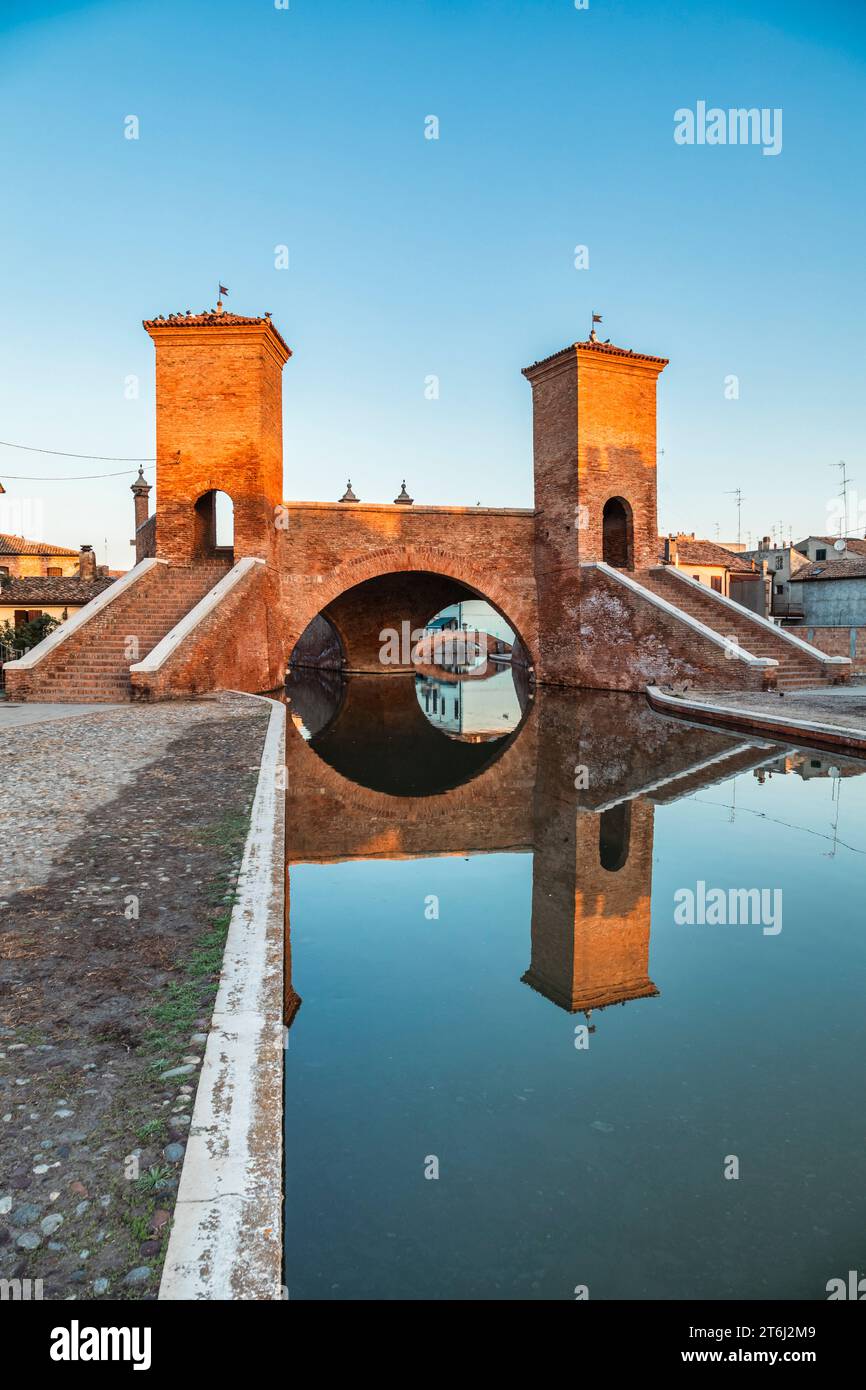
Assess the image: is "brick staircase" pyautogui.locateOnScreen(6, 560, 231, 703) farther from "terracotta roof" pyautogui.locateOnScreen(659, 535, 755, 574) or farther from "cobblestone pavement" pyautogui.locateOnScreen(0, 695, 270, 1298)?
"terracotta roof" pyautogui.locateOnScreen(659, 535, 755, 574)

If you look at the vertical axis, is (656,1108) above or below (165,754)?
below

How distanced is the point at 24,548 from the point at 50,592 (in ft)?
54.2

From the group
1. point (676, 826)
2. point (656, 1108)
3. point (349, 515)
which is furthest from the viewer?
point (349, 515)

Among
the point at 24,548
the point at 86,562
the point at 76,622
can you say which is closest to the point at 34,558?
the point at 24,548

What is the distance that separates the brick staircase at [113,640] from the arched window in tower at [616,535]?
10.2 meters

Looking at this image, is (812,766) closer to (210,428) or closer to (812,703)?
(812,703)

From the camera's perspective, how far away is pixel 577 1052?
319 centimetres

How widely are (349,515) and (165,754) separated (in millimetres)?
12405

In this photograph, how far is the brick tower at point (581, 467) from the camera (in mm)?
19203

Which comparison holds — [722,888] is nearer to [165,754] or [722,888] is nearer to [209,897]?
[209,897]

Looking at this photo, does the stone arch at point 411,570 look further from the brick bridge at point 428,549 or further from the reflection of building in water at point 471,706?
the reflection of building in water at point 471,706
